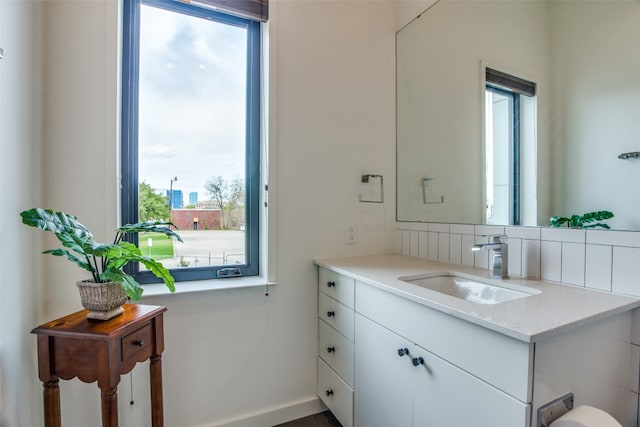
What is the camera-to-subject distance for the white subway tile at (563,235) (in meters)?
1.15

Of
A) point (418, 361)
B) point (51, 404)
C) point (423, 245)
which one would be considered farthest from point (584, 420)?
point (51, 404)

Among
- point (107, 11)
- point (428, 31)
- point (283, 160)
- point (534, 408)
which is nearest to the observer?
point (534, 408)

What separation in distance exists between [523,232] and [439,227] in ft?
1.42

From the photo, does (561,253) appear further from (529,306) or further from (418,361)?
(418,361)

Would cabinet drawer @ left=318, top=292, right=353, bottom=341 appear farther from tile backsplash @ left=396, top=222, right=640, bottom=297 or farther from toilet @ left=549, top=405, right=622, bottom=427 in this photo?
toilet @ left=549, top=405, right=622, bottom=427

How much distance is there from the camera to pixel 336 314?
159 centimetres

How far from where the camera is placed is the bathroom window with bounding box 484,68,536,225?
136 cm

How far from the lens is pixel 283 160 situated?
168cm

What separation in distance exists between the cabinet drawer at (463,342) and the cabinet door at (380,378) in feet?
0.24

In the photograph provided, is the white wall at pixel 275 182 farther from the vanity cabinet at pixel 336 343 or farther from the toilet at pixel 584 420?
the toilet at pixel 584 420

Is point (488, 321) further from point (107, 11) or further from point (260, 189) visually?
point (107, 11)

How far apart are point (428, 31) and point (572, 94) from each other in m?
0.93

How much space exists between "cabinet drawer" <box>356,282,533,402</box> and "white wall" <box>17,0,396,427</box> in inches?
24.1

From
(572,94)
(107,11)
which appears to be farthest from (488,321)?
(107,11)
